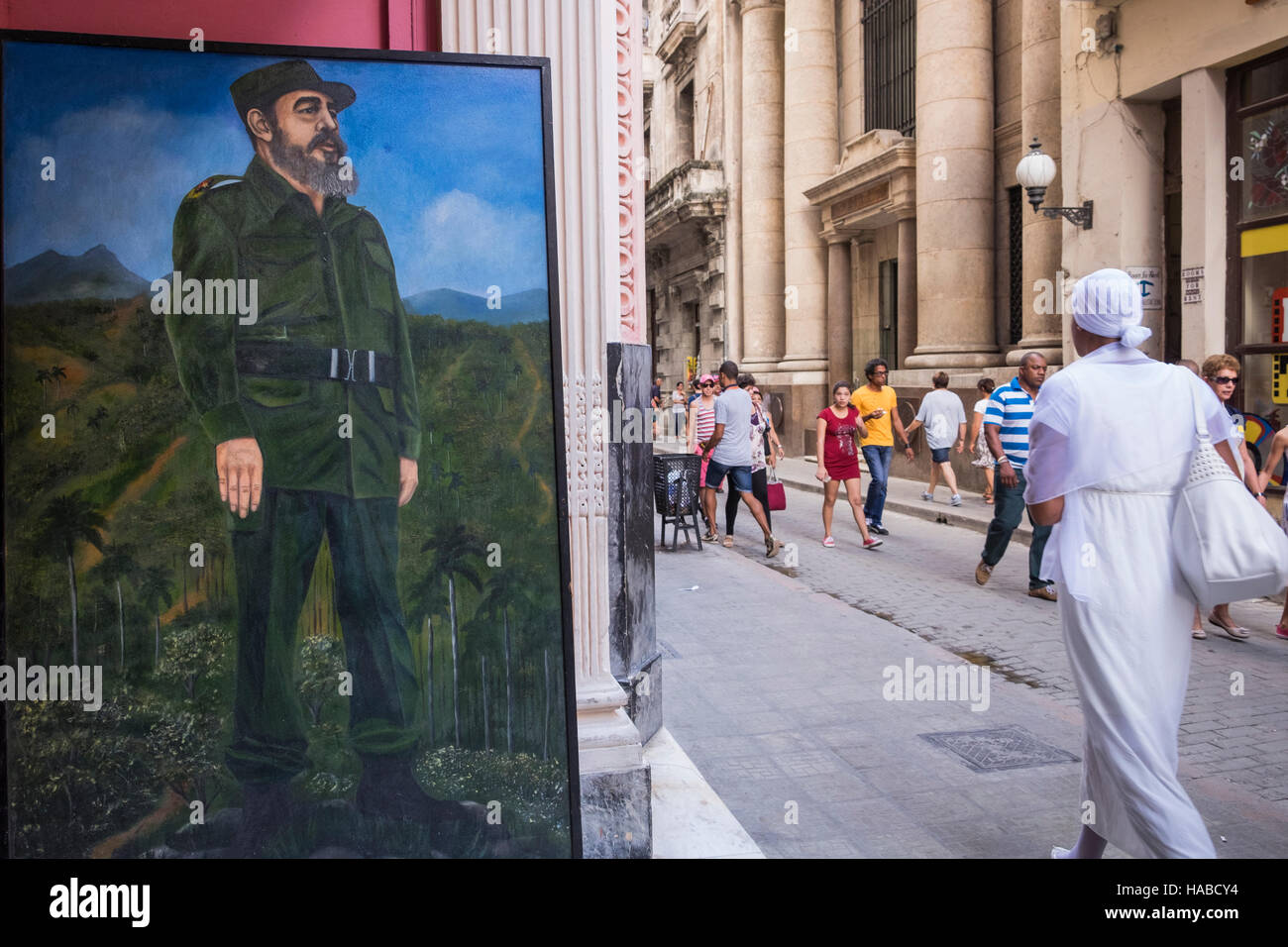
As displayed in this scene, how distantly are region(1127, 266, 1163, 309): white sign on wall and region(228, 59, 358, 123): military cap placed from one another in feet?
42.7

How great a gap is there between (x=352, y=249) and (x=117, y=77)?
0.67 meters

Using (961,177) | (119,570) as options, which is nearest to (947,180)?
(961,177)

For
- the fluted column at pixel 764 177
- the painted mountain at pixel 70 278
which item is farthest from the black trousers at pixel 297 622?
the fluted column at pixel 764 177

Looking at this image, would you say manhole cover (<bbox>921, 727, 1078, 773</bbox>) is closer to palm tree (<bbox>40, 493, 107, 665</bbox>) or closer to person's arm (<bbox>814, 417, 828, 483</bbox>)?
palm tree (<bbox>40, 493, 107, 665</bbox>)

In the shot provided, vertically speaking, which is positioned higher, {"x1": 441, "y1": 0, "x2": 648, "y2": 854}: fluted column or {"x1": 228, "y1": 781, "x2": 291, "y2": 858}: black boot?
{"x1": 441, "y1": 0, "x2": 648, "y2": 854}: fluted column

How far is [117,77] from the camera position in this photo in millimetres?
2877

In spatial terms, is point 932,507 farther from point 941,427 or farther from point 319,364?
point 319,364

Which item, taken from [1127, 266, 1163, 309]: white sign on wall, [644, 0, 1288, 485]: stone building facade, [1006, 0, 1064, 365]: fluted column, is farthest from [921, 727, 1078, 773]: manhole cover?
[1006, 0, 1064, 365]: fluted column

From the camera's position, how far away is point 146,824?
283cm

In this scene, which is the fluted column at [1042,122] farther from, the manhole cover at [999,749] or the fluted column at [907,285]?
the manhole cover at [999,749]

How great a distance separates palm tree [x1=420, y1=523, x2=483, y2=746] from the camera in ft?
9.99

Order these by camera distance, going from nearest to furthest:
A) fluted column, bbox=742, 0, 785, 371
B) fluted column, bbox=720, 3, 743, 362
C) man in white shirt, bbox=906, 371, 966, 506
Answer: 1. man in white shirt, bbox=906, 371, 966, 506
2. fluted column, bbox=742, 0, 785, 371
3. fluted column, bbox=720, 3, 743, 362

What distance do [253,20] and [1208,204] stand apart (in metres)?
11.5
